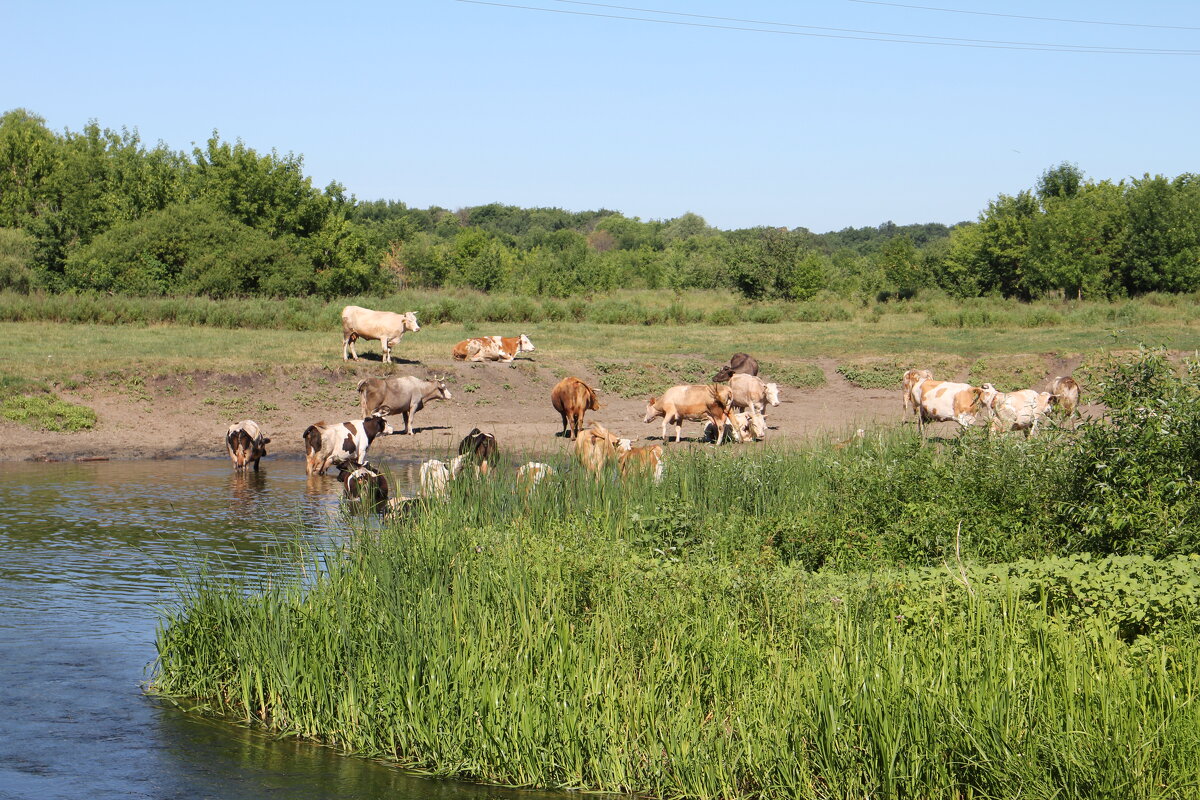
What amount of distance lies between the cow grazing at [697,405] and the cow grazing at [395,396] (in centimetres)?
492

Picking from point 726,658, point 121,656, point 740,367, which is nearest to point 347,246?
point 740,367

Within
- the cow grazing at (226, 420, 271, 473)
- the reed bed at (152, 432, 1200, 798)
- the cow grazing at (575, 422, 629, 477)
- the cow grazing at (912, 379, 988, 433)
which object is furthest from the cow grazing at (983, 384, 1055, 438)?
the cow grazing at (226, 420, 271, 473)

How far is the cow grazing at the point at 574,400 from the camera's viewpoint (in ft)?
72.8

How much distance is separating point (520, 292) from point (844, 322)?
17.7 metres

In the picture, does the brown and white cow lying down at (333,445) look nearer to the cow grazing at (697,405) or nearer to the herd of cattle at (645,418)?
the herd of cattle at (645,418)

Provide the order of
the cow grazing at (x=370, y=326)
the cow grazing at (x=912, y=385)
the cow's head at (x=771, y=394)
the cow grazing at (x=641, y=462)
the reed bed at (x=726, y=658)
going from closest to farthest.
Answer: the reed bed at (x=726, y=658)
the cow grazing at (x=641, y=462)
the cow grazing at (x=912, y=385)
the cow's head at (x=771, y=394)
the cow grazing at (x=370, y=326)

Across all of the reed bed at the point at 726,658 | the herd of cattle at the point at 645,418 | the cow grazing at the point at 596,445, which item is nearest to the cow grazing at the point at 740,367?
the herd of cattle at the point at 645,418

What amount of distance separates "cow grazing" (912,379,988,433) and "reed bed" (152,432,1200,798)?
34.1 feet

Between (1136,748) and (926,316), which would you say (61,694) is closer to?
(1136,748)

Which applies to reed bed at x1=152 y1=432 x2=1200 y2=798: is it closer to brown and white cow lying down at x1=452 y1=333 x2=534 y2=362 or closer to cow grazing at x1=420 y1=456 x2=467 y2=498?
cow grazing at x1=420 y1=456 x2=467 y2=498

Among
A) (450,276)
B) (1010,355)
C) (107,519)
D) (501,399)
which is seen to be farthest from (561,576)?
(450,276)

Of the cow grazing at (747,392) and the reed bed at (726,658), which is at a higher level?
the cow grazing at (747,392)

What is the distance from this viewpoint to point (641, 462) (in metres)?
13.9

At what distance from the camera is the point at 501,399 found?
26734mm
